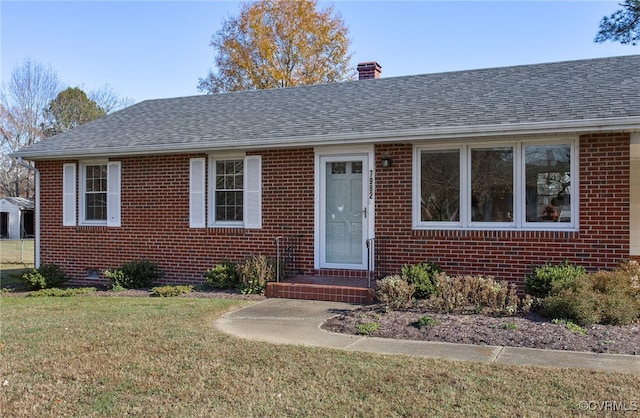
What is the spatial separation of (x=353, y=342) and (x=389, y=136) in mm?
4228

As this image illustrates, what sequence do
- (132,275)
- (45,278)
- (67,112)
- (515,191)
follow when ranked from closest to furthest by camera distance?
(515,191), (132,275), (45,278), (67,112)

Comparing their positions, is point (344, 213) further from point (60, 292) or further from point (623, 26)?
point (623, 26)

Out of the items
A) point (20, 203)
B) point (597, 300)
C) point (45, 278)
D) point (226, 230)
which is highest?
point (20, 203)

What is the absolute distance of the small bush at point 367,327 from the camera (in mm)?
7004

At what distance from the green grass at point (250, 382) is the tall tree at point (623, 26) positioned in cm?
1136

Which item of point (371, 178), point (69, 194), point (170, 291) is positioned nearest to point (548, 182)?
point (371, 178)

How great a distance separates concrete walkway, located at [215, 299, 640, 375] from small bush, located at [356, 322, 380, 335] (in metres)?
0.17

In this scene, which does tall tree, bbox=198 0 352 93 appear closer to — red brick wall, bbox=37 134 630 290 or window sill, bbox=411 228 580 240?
red brick wall, bbox=37 134 630 290

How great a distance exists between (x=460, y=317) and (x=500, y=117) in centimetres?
352

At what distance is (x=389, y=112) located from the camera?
10.9 m

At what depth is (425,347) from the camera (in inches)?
248

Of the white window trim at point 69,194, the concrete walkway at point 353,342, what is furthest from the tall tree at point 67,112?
the concrete walkway at point 353,342

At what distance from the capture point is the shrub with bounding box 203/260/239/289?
35.1ft

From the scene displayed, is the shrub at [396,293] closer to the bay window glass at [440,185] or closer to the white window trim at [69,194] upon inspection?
the bay window glass at [440,185]
